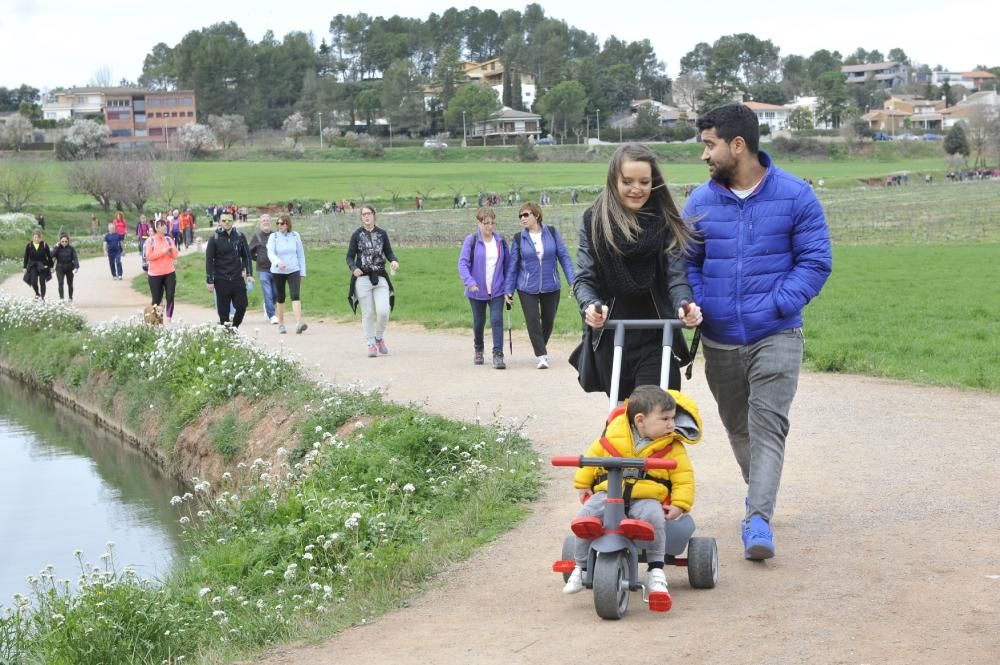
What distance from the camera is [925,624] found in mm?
5438

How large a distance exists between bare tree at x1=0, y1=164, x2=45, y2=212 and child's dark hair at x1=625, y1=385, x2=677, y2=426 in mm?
72300

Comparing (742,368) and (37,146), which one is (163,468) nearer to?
(742,368)

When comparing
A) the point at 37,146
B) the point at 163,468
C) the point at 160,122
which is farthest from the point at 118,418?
the point at 160,122

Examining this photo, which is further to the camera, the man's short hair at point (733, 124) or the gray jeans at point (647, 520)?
the man's short hair at point (733, 124)

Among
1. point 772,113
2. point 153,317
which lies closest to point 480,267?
point 153,317

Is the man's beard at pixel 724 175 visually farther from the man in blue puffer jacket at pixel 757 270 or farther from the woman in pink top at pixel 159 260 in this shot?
the woman in pink top at pixel 159 260

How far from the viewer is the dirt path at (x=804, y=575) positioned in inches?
210

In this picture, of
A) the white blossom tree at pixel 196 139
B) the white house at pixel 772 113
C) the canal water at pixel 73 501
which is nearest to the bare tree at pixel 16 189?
the canal water at pixel 73 501

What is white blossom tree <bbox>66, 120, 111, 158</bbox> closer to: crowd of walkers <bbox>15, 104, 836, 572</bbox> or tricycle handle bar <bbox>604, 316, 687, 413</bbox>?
crowd of walkers <bbox>15, 104, 836, 572</bbox>

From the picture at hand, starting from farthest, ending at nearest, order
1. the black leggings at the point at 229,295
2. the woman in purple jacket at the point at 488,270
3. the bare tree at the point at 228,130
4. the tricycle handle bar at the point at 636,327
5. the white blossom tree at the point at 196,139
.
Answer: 1. the bare tree at the point at 228,130
2. the white blossom tree at the point at 196,139
3. the black leggings at the point at 229,295
4. the woman in purple jacket at the point at 488,270
5. the tricycle handle bar at the point at 636,327

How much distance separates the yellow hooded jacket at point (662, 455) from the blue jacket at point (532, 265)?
8.27 m

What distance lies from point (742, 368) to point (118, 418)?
11061 mm

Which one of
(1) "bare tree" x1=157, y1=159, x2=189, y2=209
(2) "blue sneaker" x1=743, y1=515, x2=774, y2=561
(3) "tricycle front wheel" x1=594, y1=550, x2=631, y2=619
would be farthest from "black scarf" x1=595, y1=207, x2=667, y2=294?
(1) "bare tree" x1=157, y1=159, x2=189, y2=209

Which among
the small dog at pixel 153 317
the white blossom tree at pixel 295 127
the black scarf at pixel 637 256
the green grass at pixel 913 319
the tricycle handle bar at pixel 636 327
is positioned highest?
the white blossom tree at pixel 295 127
